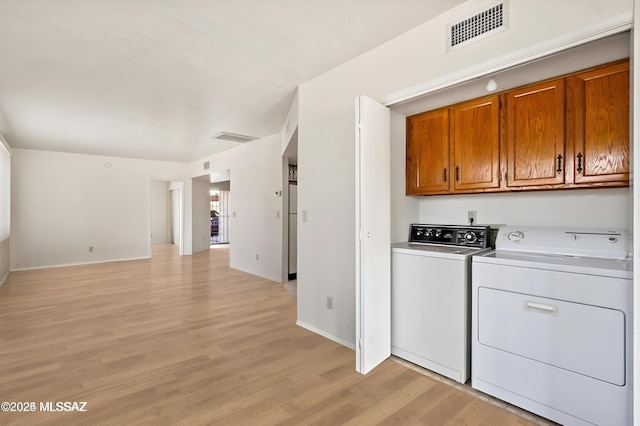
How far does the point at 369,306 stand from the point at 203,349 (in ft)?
5.21

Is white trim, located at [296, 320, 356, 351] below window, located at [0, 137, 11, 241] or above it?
below

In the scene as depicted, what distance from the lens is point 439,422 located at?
6.13 feet

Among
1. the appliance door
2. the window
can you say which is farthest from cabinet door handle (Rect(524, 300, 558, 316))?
the window

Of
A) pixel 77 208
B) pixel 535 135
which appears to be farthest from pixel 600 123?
pixel 77 208

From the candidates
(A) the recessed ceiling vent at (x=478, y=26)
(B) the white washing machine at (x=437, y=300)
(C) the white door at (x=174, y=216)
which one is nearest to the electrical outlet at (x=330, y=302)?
(B) the white washing machine at (x=437, y=300)

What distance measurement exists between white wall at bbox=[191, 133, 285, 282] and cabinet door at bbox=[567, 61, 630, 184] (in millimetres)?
4197

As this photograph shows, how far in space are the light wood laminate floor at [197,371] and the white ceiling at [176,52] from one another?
2.58 metres

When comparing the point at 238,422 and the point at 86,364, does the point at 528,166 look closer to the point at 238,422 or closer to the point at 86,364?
the point at 238,422

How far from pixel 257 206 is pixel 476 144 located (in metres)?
4.47

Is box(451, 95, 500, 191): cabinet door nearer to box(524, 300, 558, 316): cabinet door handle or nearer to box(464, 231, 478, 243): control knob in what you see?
box(464, 231, 478, 243): control knob

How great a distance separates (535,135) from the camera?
2236 mm

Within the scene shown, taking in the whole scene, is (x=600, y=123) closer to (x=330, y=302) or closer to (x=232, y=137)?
(x=330, y=302)

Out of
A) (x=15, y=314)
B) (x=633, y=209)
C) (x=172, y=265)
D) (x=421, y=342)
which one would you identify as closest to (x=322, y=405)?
(x=421, y=342)

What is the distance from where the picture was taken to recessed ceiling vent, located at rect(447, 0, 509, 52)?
1973mm
